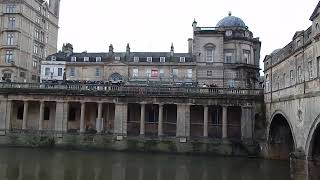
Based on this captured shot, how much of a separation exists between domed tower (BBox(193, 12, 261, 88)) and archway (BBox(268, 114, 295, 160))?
2075cm

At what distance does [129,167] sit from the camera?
98.5 feet

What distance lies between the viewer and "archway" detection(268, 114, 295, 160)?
36188 mm

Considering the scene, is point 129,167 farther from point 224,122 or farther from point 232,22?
point 232,22

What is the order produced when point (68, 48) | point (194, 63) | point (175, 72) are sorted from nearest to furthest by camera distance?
point (194, 63)
point (175, 72)
point (68, 48)

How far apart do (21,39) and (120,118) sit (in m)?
30.0

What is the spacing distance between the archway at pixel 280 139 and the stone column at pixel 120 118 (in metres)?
16.4

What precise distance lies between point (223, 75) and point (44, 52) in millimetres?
36180

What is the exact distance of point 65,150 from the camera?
136 ft

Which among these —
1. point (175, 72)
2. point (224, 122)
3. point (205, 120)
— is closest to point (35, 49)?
point (175, 72)

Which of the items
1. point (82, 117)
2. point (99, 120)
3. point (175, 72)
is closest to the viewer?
point (82, 117)

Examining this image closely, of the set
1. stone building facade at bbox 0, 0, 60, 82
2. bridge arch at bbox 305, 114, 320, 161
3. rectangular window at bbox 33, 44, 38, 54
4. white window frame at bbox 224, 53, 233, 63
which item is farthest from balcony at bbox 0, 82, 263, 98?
rectangular window at bbox 33, 44, 38, 54

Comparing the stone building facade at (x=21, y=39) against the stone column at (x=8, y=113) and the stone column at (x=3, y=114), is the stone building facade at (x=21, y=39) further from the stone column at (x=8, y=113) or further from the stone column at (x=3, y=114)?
the stone column at (x=8, y=113)

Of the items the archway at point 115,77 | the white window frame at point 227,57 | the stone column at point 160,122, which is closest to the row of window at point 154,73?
the archway at point 115,77

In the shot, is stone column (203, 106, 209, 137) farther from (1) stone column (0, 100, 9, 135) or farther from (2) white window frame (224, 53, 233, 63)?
(1) stone column (0, 100, 9, 135)
